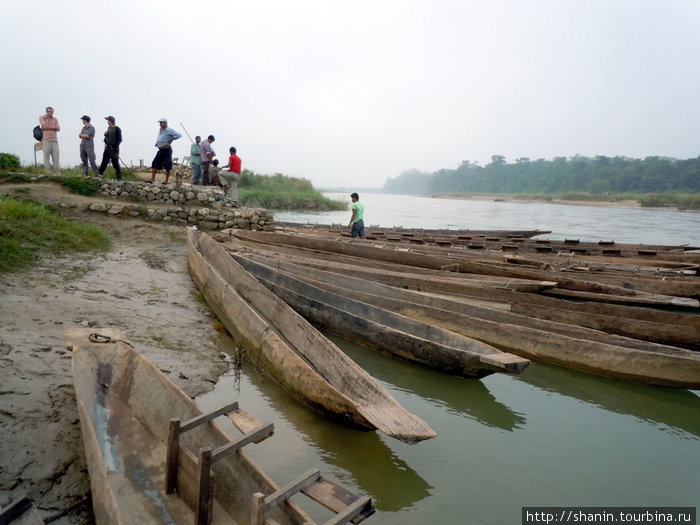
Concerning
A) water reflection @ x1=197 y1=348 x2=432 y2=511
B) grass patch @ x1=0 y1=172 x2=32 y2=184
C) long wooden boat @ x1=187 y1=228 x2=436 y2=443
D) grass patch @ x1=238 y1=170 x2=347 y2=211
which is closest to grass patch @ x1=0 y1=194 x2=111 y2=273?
grass patch @ x1=0 y1=172 x2=32 y2=184

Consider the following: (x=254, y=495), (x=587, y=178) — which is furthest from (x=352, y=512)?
(x=587, y=178)

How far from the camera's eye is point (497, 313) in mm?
4914

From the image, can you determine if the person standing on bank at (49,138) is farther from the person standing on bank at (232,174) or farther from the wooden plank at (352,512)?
the wooden plank at (352,512)

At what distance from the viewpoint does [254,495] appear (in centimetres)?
169

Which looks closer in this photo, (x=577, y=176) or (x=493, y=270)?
(x=493, y=270)

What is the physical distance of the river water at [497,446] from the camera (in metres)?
2.69

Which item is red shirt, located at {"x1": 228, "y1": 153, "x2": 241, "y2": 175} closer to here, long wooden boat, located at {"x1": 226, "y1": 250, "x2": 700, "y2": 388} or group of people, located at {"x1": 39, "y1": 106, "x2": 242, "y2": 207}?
group of people, located at {"x1": 39, "y1": 106, "x2": 242, "y2": 207}

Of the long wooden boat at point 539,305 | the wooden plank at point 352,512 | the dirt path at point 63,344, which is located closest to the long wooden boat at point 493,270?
the long wooden boat at point 539,305

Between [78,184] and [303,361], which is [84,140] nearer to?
[78,184]

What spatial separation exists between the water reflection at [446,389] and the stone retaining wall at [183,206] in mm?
7558

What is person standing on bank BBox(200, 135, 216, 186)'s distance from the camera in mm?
12455

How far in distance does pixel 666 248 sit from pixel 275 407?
10.5m

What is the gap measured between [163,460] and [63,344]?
1992mm

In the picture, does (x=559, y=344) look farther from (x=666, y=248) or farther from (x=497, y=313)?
(x=666, y=248)
